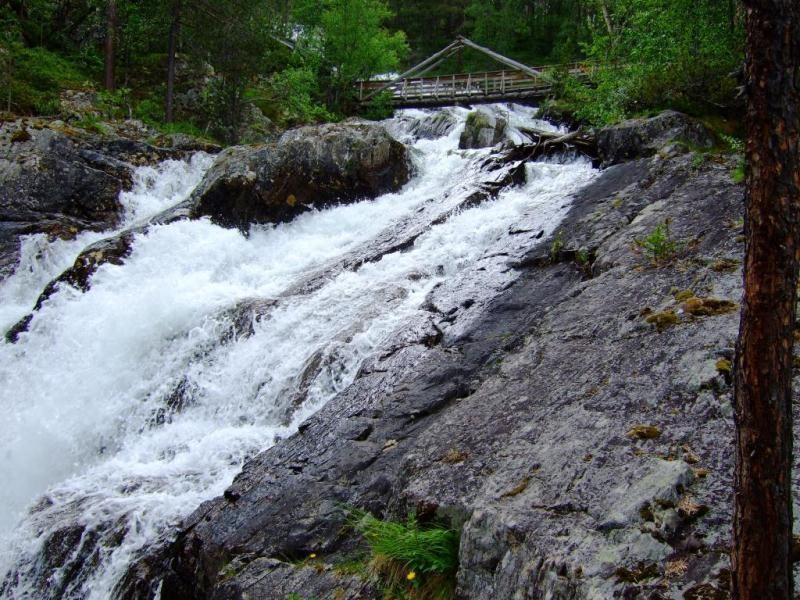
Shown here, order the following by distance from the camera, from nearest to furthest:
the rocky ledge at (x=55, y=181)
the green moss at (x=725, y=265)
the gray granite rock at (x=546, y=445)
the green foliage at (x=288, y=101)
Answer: the gray granite rock at (x=546, y=445) → the green moss at (x=725, y=265) → the rocky ledge at (x=55, y=181) → the green foliage at (x=288, y=101)

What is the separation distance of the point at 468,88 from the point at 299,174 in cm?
1633

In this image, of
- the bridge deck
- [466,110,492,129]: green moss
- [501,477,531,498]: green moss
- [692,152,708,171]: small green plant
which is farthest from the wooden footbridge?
[501,477,531,498]: green moss

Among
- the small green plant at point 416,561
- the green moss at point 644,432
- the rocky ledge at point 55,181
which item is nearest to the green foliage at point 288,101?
the rocky ledge at point 55,181

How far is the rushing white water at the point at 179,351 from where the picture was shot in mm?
7834

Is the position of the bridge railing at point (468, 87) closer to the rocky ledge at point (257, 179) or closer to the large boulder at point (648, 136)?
the rocky ledge at point (257, 179)

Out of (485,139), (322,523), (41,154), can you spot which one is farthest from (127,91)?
(322,523)

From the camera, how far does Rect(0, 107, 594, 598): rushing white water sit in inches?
308

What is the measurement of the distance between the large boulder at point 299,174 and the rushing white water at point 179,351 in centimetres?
70

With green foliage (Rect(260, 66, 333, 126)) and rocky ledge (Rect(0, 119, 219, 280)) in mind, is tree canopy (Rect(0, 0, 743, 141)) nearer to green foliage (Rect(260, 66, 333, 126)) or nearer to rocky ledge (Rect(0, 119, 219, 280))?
green foliage (Rect(260, 66, 333, 126))

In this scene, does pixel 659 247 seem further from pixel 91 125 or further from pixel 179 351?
pixel 91 125

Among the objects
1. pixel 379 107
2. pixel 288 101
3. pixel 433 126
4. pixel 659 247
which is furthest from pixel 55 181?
pixel 379 107

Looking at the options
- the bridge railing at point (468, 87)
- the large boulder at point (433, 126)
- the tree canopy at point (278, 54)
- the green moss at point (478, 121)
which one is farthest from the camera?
the bridge railing at point (468, 87)

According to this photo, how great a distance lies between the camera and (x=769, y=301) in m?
2.80

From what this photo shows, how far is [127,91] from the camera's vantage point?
75.0 feet
